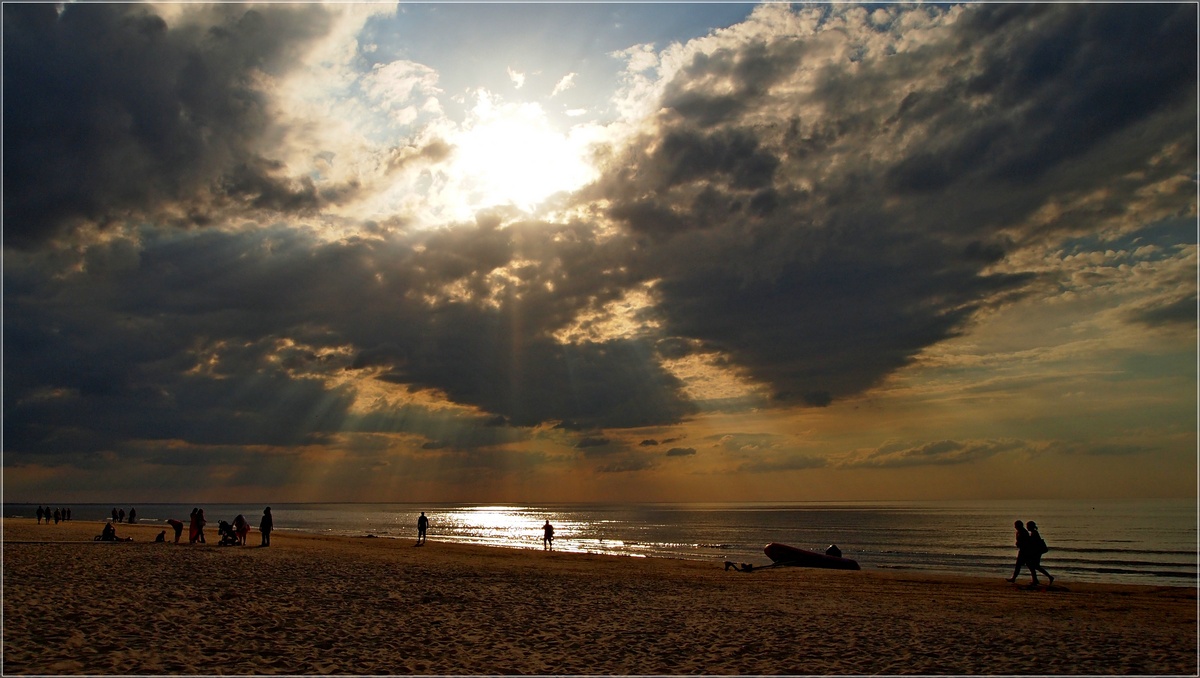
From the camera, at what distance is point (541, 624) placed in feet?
45.5

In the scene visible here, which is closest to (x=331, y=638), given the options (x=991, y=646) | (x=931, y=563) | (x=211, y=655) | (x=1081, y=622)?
(x=211, y=655)

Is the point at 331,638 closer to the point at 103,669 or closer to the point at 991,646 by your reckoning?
the point at 103,669

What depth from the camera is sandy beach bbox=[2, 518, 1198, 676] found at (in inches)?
417

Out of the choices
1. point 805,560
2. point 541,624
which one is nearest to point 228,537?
point 541,624

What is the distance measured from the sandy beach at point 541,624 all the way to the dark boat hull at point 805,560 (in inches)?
387

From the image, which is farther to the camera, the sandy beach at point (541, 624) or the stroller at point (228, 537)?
the stroller at point (228, 537)

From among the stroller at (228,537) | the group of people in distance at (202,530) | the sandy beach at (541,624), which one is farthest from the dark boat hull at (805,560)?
the stroller at (228,537)

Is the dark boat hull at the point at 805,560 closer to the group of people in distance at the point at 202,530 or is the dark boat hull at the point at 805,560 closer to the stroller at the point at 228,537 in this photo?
the group of people in distance at the point at 202,530

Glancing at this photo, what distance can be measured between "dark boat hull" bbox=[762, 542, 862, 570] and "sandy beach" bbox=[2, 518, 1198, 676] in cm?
984

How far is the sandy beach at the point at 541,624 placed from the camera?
34.8 feet

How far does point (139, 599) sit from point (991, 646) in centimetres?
1729

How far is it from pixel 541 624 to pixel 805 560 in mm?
22689

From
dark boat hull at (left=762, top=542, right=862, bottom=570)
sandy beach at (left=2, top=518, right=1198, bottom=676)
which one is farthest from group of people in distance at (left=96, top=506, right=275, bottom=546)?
dark boat hull at (left=762, top=542, right=862, bottom=570)

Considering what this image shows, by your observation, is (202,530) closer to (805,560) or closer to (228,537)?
(228,537)
